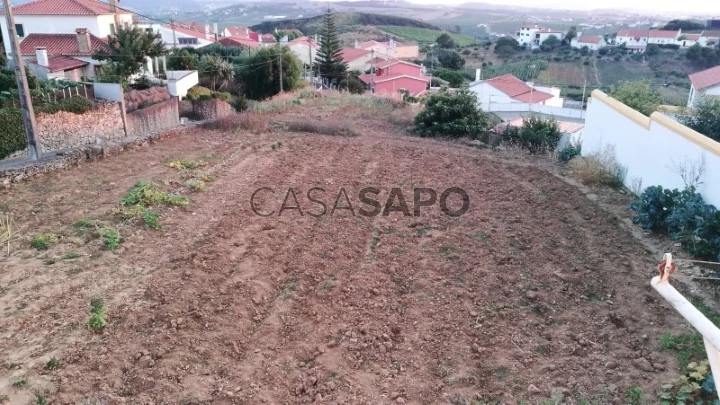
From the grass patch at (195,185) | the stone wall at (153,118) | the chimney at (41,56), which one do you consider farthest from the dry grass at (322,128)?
the chimney at (41,56)

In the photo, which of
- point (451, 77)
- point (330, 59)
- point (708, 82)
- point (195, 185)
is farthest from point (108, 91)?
point (451, 77)

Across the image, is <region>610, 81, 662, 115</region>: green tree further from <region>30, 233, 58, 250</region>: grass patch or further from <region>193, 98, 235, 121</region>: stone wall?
<region>30, 233, 58, 250</region>: grass patch

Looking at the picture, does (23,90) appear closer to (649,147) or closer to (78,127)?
(78,127)

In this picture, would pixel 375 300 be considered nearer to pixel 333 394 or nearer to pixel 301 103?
pixel 333 394

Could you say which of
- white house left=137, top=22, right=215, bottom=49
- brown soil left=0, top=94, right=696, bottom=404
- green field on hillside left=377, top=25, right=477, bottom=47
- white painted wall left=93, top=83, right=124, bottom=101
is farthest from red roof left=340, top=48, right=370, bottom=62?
green field on hillside left=377, top=25, right=477, bottom=47

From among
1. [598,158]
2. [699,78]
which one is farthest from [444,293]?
[699,78]

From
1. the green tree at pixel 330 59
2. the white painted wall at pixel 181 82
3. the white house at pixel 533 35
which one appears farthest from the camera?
the white house at pixel 533 35

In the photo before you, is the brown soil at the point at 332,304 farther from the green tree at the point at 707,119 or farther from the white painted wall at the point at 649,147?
the green tree at the point at 707,119
